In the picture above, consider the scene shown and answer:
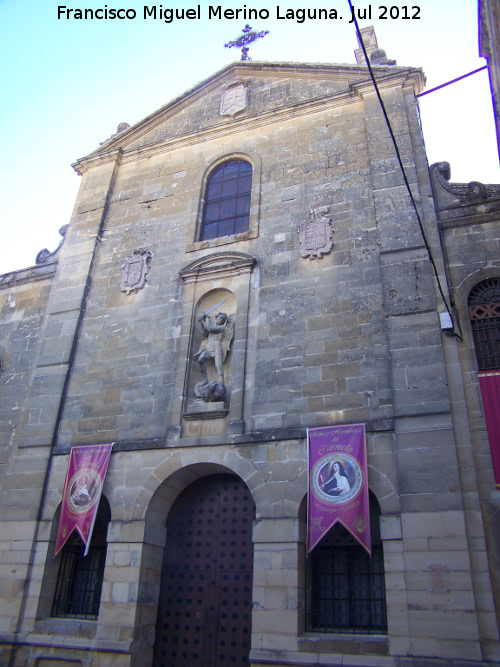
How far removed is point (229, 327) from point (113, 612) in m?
5.75

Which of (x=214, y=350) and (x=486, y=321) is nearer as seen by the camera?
(x=486, y=321)

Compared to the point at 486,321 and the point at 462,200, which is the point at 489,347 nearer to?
the point at 486,321

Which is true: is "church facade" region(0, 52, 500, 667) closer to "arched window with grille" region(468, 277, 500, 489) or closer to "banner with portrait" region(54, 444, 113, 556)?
"arched window with grille" region(468, 277, 500, 489)

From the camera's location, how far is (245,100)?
15.0 m

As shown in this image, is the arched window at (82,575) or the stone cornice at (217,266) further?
the stone cornice at (217,266)

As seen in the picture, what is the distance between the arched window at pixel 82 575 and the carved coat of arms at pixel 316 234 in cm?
660

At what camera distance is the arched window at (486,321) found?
9609 millimetres

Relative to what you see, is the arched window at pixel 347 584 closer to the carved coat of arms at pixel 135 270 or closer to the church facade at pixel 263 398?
the church facade at pixel 263 398

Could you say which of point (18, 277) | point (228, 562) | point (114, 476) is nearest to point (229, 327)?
point (114, 476)

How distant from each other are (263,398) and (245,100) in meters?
8.48

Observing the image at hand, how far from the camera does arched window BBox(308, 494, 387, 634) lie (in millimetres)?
9133

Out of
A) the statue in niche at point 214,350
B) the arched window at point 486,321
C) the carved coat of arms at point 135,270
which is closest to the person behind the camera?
the arched window at point 486,321

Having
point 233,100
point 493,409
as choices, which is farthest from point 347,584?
point 233,100

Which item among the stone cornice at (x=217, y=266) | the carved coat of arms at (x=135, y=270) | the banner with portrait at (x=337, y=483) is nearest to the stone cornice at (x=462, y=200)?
the stone cornice at (x=217, y=266)
